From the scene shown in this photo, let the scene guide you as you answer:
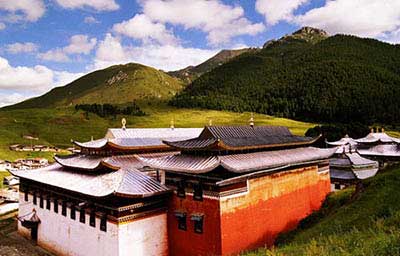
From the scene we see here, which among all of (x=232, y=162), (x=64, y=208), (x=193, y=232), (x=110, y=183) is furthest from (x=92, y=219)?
(x=232, y=162)

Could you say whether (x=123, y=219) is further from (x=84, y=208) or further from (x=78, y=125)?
(x=78, y=125)

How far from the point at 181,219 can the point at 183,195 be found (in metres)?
1.46

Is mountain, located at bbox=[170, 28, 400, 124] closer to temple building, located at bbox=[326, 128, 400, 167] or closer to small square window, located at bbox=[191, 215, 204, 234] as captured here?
temple building, located at bbox=[326, 128, 400, 167]

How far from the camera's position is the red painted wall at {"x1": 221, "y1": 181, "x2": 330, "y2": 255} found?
2066 centimetres

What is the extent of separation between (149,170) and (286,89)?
151 m

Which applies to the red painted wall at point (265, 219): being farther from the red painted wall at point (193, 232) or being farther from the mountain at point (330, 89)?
the mountain at point (330, 89)

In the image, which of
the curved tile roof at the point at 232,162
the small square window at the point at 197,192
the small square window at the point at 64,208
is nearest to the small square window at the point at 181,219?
the small square window at the point at 197,192

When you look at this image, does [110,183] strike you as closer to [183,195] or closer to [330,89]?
[183,195]

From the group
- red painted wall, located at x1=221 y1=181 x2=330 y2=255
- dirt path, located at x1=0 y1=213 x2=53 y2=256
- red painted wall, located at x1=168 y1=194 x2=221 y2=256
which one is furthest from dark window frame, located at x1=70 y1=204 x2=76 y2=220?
red painted wall, located at x1=221 y1=181 x2=330 y2=255

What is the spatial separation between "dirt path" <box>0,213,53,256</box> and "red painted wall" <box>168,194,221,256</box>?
33.8 ft

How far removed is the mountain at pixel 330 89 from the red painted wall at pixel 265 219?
320 ft

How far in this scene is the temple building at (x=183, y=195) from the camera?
20906 mm

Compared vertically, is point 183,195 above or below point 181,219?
above

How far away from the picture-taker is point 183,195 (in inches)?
884
